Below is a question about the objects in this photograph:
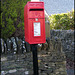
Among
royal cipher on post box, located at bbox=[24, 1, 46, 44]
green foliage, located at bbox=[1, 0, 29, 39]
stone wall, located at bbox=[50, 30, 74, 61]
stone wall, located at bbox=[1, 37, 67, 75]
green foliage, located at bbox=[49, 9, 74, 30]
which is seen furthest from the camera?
green foliage, located at bbox=[49, 9, 74, 30]

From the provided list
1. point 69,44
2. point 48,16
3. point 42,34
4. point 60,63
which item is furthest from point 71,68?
point 48,16

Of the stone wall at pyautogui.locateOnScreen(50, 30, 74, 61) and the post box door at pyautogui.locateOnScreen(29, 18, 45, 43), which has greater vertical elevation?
the post box door at pyautogui.locateOnScreen(29, 18, 45, 43)

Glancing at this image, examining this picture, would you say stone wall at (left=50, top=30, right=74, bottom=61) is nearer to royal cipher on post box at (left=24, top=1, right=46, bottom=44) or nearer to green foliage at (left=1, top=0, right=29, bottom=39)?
green foliage at (left=1, top=0, right=29, bottom=39)

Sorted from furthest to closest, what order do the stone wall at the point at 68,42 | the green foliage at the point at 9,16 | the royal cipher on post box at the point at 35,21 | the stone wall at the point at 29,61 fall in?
the stone wall at the point at 68,42 → the green foliage at the point at 9,16 → the stone wall at the point at 29,61 → the royal cipher on post box at the point at 35,21

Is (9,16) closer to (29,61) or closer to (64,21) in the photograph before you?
(29,61)

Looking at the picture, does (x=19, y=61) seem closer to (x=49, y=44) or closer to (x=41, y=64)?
(x=41, y=64)

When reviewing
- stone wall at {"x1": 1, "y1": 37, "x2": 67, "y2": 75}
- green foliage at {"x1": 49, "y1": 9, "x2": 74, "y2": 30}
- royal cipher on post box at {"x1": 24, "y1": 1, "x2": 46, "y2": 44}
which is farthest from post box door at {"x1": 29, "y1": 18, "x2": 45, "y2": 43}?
green foliage at {"x1": 49, "y1": 9, "x2": 74, "y2": 30}

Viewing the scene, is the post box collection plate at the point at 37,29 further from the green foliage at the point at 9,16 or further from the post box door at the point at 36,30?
the green foliage at the point at 9,16

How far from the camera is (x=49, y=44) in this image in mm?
3348

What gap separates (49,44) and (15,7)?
1.45 metres

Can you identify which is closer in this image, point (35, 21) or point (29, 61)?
point (35, 21)

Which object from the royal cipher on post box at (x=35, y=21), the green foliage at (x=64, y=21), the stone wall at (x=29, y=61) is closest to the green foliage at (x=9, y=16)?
the stone wall at (x=29, y=61)

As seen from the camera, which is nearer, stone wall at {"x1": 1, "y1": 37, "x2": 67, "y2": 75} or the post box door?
the post box door

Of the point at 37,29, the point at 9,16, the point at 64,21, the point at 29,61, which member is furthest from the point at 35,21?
the point at 64,21
